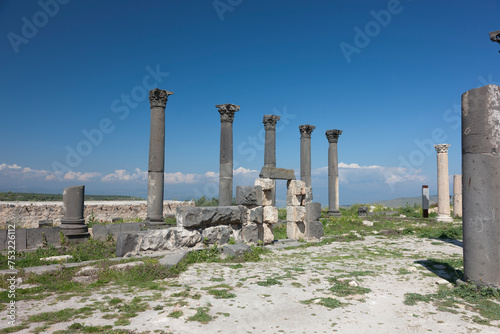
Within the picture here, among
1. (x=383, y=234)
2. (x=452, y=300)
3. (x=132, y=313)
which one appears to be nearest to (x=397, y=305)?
(x=452, y=300)

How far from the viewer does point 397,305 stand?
6.05 meters

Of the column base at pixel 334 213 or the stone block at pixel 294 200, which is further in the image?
the column base at pixel 334 213

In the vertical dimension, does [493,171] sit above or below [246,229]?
above

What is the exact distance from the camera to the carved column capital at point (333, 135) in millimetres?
26297

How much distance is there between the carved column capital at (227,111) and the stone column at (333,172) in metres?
10.7

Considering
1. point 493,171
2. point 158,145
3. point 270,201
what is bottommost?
point 270,201

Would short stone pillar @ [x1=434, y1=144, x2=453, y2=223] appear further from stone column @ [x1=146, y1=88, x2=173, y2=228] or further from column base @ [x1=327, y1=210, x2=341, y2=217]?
stone column @ [x1=146, y1=88, x2=173, y2=228]

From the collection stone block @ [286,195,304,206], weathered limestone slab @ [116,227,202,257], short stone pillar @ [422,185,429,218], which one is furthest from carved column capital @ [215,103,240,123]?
short stone pillar @ [422,185,429,218]

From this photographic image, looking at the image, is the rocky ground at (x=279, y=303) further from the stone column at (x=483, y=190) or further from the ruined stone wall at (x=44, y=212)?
the ruined stone wall at (x=44, y=212)

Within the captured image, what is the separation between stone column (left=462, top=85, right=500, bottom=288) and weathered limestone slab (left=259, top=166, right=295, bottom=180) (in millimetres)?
Result: 7658

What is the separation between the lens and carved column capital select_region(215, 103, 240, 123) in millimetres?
18547

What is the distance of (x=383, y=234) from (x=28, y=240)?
1584 cm

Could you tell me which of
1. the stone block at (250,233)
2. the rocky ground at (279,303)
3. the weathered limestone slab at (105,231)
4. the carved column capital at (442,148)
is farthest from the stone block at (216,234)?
the carved column capital at (442,148)

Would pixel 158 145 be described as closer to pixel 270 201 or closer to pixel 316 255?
pixel 270 201
